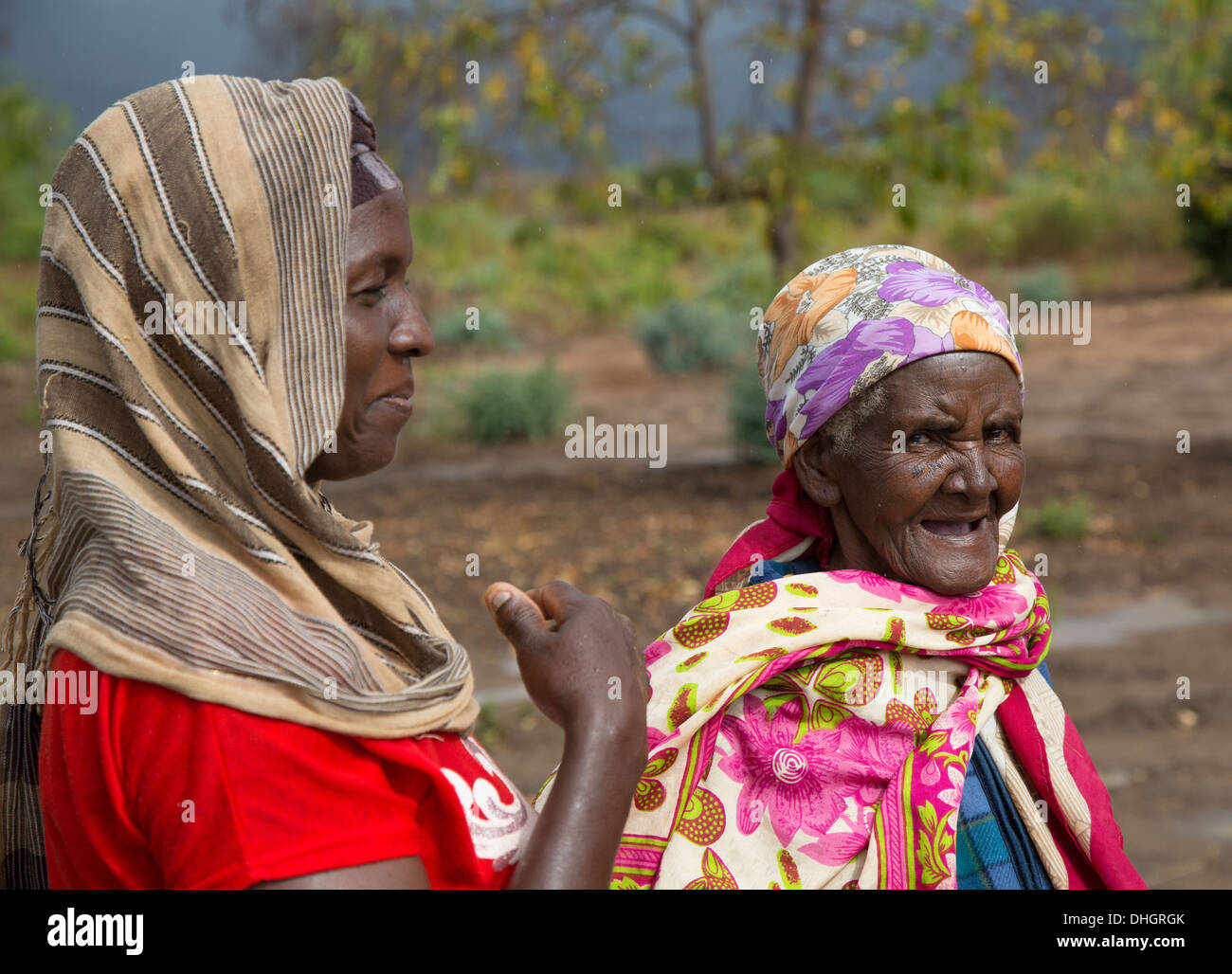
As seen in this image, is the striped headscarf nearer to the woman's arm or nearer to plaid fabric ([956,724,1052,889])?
the woman's arm

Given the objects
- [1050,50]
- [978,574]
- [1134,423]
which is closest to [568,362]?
[1134,423]

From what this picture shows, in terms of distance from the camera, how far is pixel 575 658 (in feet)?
5.29

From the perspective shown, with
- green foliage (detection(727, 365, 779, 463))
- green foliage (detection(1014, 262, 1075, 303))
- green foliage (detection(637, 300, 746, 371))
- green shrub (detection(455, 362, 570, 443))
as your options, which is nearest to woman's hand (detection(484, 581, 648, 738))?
green foliage (detection(727, 365, 779, 463))

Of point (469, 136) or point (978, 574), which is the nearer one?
point (978, 574)

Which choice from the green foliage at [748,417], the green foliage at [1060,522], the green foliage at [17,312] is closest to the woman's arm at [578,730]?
the green foliage at [1060,522]

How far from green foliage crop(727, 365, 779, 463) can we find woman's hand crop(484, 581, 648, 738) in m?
7.94

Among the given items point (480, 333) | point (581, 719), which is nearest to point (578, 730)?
point (581, 719)

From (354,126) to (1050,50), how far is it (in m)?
7.72

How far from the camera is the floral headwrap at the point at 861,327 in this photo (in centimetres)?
208

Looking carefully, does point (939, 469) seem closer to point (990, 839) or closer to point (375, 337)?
point (990, 839)

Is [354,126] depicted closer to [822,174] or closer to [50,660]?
[50,660]

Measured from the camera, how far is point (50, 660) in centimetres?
141

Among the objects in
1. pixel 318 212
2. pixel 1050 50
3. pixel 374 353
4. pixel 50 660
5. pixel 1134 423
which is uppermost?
pixel 1050 50

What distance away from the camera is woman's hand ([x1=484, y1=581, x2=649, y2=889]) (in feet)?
5.01
